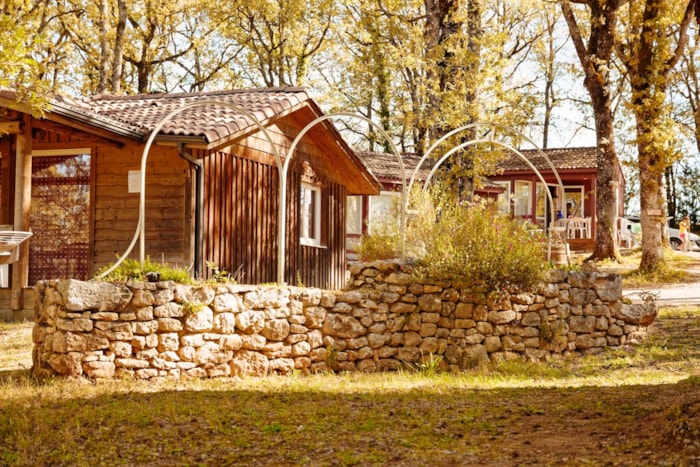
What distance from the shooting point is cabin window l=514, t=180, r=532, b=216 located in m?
31.7

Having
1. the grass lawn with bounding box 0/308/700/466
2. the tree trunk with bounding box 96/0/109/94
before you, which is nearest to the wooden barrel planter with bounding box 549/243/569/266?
the grass lawn with bounding box 0/308/700/466

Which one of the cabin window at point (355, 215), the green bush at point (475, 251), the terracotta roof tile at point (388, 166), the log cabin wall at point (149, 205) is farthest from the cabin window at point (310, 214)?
the cabin window at point (355, 215)

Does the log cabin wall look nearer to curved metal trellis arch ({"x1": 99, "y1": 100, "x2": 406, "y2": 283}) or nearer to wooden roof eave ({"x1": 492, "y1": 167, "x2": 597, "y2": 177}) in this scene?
curved metal trellis arch ({"x1": 99, "y1": 100, "x2": 406, "y2": 283})

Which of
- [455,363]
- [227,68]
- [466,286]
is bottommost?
[455,363]

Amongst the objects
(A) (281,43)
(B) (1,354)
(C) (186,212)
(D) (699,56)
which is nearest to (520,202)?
(D) (699,56)

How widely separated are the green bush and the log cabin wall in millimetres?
3419

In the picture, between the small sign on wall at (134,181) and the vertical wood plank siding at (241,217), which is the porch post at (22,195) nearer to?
the small sign on wall at (134,181)

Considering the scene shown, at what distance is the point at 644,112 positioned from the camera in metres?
18.8

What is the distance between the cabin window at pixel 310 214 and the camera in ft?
52.6

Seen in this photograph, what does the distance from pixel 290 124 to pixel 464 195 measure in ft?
12.8

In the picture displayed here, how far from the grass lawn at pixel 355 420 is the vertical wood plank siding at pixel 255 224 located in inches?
135

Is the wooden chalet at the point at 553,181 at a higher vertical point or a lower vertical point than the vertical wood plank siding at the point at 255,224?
higher

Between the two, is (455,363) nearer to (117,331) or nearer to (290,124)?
(117,331)

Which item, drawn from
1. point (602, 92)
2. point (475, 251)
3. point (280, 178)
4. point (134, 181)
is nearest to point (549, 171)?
point (602, 92)
